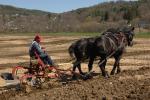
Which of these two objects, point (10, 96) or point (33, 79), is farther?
point (33, 79)

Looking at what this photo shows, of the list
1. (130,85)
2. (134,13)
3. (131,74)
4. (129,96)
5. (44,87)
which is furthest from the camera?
(134,13)

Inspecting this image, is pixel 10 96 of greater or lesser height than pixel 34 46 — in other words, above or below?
below

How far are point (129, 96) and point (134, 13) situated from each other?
284ft

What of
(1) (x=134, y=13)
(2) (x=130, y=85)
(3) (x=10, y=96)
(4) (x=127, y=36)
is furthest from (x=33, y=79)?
(1) (x=134, y=13)

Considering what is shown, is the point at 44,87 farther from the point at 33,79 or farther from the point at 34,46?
the point at 34,46

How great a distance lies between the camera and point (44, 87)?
1425cm

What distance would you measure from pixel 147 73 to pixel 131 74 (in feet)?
1.86

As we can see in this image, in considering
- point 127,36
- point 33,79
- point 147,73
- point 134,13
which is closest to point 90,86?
point 33,79

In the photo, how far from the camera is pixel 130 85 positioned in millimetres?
12867

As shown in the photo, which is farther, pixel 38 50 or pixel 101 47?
pixel 101 47

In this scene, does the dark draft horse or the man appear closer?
the man

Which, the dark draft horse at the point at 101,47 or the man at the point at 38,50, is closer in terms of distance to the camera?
the man at the point at 38,50

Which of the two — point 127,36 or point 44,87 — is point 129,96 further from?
point 127,36

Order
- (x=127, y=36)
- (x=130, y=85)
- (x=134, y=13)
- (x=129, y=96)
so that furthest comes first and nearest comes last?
(x=134, y=13), (x=127, y=36), (x=130, y=85), (x=129, y=96)
